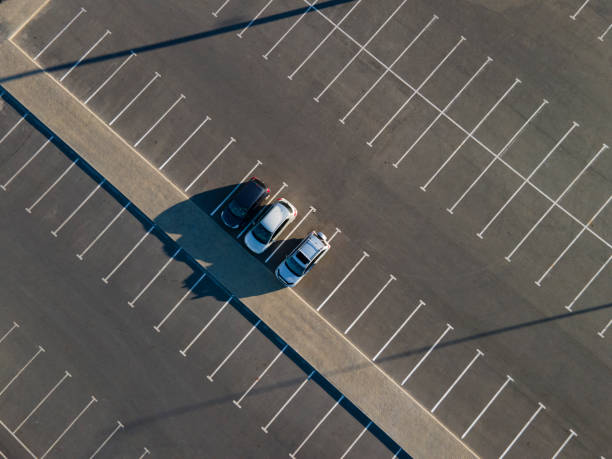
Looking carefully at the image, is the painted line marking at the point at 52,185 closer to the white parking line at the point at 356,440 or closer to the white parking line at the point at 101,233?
the white parking line at the point at 101,233

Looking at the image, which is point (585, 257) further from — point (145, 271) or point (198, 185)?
point (145, 271)

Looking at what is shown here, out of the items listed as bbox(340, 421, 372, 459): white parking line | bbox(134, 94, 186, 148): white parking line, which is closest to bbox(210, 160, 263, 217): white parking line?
bbox(134, 94, 186, 148): white parking line

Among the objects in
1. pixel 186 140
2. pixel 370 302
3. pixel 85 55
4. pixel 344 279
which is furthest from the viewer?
pixel 85 55

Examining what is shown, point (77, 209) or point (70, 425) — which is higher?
point (77, 209)

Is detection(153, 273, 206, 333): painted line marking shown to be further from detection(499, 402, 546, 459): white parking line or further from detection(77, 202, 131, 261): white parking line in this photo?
detection(499, 402, 546, 459): white parking line

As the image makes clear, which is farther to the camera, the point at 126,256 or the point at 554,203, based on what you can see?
the point at 126,256

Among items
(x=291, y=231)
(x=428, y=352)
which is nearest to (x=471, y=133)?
(x=291, y=231)

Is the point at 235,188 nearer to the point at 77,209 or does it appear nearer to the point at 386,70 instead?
the point at 77,209

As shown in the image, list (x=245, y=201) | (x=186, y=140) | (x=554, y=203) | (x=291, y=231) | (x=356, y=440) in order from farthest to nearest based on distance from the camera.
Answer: (x=186, y=140) → (x=291, y=231) → (x=554, y=203) → (x=245, y=201) → (x=356, y=440)
